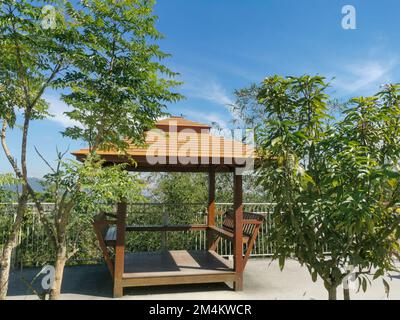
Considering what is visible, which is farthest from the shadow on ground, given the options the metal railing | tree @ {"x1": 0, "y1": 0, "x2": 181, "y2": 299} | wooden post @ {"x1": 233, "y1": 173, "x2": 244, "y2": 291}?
tree @ {"x1": 0, "y1": 0, "x2": 181, "y2": 299}

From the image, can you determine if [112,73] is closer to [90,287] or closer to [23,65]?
[23,65]

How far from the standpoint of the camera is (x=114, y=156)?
4625 mm

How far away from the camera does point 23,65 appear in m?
3.20

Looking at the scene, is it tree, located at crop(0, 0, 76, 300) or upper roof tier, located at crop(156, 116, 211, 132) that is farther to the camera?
upper roof tier, located at crop(156, 116, 211, 132)

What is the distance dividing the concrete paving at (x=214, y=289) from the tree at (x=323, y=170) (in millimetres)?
2571

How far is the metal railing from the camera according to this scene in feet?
21.9

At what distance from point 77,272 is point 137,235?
83.7 inches

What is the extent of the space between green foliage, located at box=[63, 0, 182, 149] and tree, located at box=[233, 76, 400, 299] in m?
1.43

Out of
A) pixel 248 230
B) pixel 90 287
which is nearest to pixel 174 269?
pixel 90 287

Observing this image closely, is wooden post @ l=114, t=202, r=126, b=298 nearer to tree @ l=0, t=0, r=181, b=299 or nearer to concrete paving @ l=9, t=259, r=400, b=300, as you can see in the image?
concrete paving @ l=9, t=259, r=400, b=300

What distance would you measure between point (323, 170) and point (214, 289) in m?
3.66

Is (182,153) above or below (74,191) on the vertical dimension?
above

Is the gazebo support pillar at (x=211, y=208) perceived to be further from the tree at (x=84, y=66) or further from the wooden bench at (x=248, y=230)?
the tree at (x=84, y=66)
